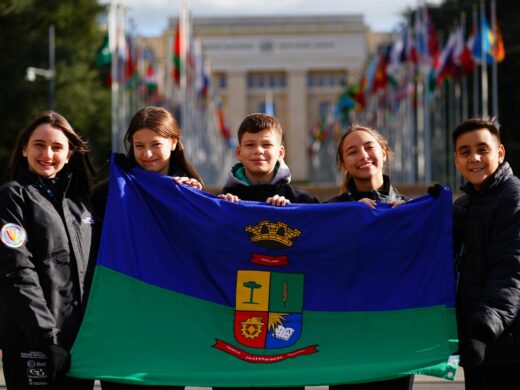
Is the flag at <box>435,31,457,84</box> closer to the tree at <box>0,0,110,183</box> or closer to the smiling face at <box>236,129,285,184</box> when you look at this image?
the tree at <box>0,0,110,183</box>

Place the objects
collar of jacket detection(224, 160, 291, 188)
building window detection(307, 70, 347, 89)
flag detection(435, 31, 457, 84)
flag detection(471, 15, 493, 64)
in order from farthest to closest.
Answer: building window detection(307, 70, 347, 89), flag detection(435, 31, 457, 84), flag detection(471, 15, 493, 64), collar of jacket detection(224, 160, 291, 188)

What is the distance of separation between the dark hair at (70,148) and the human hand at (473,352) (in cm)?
196

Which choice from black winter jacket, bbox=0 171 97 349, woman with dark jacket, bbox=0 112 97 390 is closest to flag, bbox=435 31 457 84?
woman with dark jacket, bbox=0 112 97 390

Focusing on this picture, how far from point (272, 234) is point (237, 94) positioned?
84898 mm

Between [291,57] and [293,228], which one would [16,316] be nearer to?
[293,228]

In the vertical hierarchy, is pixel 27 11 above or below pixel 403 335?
above

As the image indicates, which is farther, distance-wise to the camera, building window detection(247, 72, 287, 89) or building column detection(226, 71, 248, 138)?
building window detection(247, 72, 287, 89)

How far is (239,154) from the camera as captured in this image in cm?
485

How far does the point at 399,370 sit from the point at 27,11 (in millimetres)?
29504

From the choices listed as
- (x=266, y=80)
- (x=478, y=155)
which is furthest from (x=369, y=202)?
(x=266, y=80)

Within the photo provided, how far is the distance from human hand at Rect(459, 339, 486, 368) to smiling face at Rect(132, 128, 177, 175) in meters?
1.75

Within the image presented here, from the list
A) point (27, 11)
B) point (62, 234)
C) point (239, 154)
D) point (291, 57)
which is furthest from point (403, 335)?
point (291, 57)

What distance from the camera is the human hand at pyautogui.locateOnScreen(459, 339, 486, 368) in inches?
164

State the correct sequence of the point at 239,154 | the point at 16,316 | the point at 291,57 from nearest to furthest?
the point at 16,316 < the point at 239,154 < the point at 291,57
